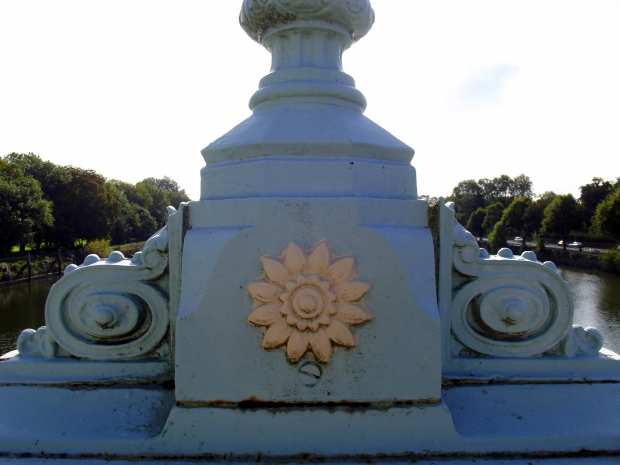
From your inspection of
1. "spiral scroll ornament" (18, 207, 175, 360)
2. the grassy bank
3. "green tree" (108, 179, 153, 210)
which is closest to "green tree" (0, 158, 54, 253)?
the grassy bank

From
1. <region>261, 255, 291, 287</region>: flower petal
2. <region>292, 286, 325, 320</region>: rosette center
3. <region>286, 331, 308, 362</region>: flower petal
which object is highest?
<region>261, 255, 291, 287</region>: flower petal

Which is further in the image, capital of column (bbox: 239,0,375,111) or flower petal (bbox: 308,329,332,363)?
capital of column (bbox: 239,0,375,111)

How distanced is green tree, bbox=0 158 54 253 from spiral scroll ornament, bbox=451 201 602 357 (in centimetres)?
2594

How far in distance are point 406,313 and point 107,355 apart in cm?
130

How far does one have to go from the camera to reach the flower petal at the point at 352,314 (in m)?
1.64

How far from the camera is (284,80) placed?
213 cm

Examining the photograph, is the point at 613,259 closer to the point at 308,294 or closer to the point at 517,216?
the point at 517,216

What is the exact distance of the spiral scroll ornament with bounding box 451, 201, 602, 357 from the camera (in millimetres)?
1873

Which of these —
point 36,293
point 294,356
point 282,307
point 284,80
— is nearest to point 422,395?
point 294,356

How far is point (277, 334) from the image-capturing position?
5.38ft

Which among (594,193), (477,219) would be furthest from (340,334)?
(477,219)

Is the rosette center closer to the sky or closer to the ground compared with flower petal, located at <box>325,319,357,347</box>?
closer to the sky

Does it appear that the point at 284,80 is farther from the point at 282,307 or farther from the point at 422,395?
the point at 422,395

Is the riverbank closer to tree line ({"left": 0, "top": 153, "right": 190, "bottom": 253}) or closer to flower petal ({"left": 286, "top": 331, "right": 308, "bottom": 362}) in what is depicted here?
flower petal ({"left": 286, "top": 331, "right": 308, "bottom": 362})
